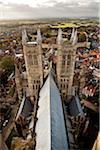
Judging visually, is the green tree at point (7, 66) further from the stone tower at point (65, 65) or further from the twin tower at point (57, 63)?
the stone tower at point (65, 65)

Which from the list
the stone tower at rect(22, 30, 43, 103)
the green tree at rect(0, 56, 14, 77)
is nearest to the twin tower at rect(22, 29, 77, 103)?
the stone tower at rect(22, 30, 43, 103)

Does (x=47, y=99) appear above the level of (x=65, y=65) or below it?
below

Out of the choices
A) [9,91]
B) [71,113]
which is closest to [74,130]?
[71,113]

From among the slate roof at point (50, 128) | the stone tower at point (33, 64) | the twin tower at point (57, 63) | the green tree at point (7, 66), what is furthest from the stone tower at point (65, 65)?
the green tree at point (7, 66)

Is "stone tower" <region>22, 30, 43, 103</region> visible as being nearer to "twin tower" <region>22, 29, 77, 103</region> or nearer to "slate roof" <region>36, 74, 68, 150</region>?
A: "twin tower" <region>22, 29, 77, 103</region>

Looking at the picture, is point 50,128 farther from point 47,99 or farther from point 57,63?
point 57,63

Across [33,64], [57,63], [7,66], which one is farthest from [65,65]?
[7,66]

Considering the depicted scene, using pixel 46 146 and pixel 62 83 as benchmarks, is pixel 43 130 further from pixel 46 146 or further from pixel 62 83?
pixel 62 83

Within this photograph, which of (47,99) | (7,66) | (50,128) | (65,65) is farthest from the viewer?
(7,66)
